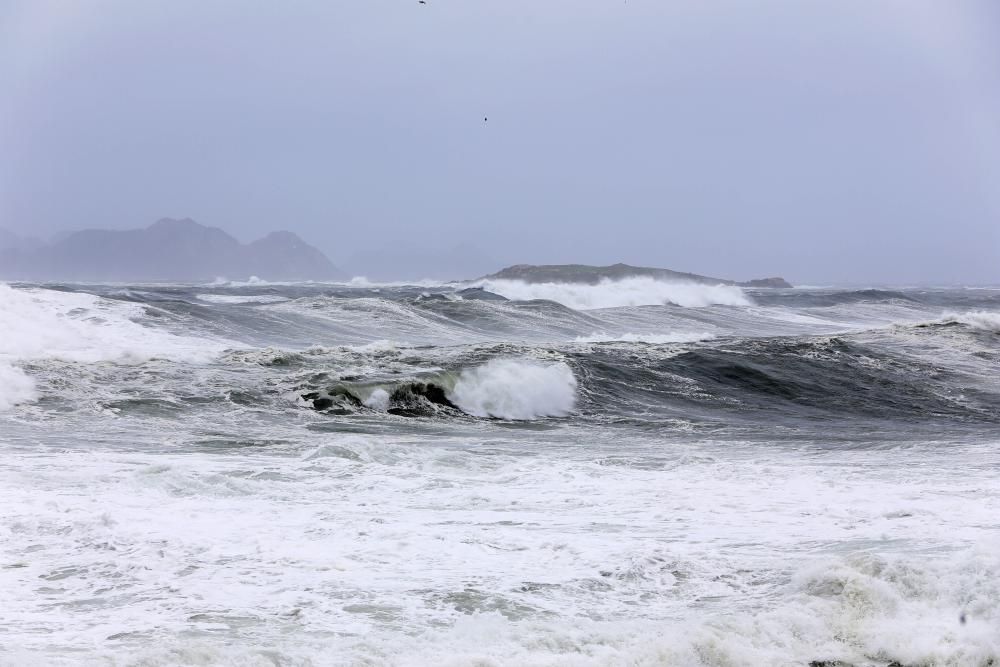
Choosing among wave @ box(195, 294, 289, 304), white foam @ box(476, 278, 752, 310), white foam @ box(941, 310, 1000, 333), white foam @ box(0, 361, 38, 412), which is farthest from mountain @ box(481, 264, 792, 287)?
white foam @ box(0, 361, 38, 412)

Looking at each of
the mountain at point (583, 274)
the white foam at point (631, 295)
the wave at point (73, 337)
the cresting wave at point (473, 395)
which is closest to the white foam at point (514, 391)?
the cresting wave at point (473, 395)

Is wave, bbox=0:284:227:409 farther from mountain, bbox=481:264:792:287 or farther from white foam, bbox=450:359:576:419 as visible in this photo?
mountain, bbox=481:264:792:287

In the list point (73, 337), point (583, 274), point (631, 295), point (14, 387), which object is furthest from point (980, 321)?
point (583, 274)

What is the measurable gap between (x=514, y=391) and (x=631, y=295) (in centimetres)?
3259

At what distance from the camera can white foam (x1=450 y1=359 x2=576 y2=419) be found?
1159 cm

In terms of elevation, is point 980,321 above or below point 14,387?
above

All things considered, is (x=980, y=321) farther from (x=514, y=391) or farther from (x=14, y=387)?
(x=14, y=387)

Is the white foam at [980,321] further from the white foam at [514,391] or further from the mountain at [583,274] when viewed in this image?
the mountain at [583,274]

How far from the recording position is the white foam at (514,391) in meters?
11.6

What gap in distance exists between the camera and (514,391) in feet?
40.0

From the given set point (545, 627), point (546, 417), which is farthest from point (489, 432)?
point (545, 627)

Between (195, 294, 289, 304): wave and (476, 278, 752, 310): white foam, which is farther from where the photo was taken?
(476, 278, 752, 310): white foam

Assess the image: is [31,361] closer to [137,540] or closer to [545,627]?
[137,540]

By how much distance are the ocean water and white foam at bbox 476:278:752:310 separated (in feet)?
90.6
